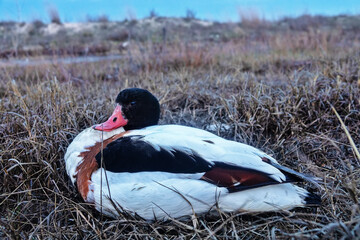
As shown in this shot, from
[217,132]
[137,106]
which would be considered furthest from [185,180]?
[217,132]

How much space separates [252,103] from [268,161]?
110 centimetres

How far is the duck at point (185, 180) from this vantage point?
66.1 inches

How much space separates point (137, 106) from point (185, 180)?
0.85 m

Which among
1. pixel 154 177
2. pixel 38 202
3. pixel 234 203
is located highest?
pixel 154 177

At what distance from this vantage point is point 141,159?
5.79 feet

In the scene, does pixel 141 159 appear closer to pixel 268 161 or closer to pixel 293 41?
pixel 268 161

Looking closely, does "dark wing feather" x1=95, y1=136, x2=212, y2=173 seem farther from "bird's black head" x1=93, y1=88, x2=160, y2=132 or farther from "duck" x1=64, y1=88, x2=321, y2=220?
"bird's black head" x1=93, y1=88, x2=160, y2=132

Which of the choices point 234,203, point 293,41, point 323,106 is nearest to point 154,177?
point 234,203

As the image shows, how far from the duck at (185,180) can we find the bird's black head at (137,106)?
1.56ft

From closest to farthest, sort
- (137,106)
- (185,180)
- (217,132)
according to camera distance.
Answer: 1. (185,180)
2. (137,106)
3. (217,132)

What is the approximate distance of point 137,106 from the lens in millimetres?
2350

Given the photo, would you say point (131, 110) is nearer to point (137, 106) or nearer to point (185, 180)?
point (137, 106)

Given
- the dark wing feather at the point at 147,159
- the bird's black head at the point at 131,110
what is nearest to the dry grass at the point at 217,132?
the dark wing feather at the point at 147,159

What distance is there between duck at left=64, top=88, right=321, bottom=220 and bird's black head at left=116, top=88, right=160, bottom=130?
18.8 inches
